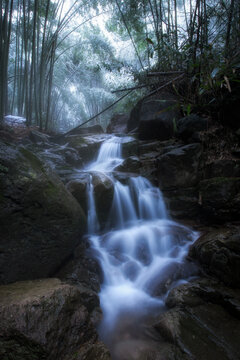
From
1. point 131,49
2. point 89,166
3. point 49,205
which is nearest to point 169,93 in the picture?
point 89,166

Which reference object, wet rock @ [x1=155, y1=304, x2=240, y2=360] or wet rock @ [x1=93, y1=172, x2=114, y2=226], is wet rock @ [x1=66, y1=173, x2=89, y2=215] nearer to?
wet rock @ [x1=93, y1=172, x2=114, y2=226]

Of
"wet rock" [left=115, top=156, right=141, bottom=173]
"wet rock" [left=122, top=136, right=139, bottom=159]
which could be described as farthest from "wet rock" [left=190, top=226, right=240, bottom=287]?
"wet rock" [left=122, top=136, right=139, bottom=159]

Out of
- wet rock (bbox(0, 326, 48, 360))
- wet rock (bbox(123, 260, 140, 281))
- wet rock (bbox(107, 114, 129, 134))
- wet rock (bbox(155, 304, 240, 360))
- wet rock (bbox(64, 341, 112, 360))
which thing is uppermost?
wet rock (bbox(107, 114, 129, 134))

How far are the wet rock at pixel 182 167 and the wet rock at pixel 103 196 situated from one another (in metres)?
1.24

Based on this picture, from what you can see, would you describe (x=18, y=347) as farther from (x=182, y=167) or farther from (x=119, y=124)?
(x=119, y=124)

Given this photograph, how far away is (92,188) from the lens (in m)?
3.96

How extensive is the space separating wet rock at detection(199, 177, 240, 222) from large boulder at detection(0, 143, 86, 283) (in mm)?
2303

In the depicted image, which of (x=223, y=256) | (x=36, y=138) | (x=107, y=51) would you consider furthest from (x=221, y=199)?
(x=107, y=51)

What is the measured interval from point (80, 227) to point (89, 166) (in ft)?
13.2

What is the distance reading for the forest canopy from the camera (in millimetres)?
3441

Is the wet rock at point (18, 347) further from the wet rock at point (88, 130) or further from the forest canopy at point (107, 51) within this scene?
the wet rock at point (88, 130)

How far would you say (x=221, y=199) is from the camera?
10.6 feet

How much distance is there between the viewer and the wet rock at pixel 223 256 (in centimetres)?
214

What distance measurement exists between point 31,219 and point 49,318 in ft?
3.62
